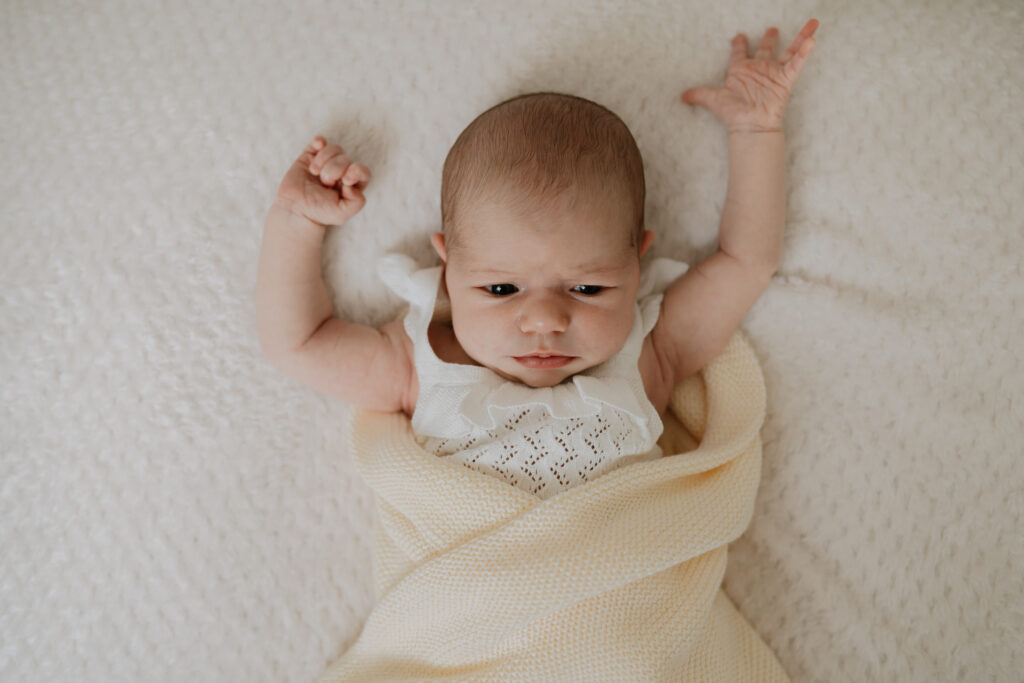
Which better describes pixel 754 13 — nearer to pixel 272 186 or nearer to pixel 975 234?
pixel 975 234

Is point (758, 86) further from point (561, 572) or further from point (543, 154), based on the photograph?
point (561, 572)

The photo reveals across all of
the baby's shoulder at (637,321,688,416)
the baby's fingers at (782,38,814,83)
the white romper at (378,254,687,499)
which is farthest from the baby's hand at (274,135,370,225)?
the baby's fingers at (782,38,814,83)

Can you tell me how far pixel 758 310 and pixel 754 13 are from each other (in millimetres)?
570

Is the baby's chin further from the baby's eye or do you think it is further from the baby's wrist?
the baby's wrist

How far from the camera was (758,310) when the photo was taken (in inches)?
52.8

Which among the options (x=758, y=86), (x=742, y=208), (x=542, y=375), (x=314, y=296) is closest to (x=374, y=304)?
(x=314, y=296)

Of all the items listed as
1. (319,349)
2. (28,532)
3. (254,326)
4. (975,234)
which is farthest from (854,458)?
(28,532)

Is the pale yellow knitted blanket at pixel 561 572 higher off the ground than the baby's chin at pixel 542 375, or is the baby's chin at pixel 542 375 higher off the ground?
the baby's chin at pixel 542 375

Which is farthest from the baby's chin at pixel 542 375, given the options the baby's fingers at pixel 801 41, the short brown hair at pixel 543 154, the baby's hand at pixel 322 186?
the baby's fingers at pixel 801 41

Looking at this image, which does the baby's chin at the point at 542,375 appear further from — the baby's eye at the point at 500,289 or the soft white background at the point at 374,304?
the soft white background at the point at 374,304

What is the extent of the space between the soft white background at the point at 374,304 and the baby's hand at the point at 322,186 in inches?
2.7

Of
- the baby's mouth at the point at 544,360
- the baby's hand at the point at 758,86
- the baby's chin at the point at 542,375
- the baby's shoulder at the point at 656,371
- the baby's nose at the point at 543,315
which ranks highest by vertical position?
the baby's hand at the point at 758,86

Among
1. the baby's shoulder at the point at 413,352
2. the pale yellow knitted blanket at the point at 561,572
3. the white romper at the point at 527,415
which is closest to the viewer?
the pale yellow knitted blanket at the point at 561,572

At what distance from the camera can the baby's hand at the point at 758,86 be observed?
1.26 m
